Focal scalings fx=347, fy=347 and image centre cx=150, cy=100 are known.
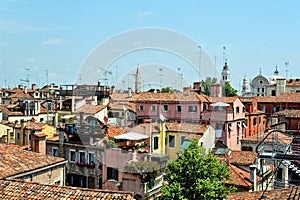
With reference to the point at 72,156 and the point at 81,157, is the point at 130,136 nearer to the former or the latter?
the point at 81,157

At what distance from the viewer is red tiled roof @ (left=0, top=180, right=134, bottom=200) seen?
6277 millimetres

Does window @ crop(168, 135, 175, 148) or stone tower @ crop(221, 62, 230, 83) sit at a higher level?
stone tower @ crop(221, 62, 230, 83)

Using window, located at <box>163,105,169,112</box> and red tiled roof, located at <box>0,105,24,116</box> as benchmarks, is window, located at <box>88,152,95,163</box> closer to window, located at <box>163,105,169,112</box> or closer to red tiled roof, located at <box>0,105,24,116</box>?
window, located at <box>163,105,169,112</box>

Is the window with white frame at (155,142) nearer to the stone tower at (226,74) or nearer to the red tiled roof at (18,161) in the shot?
the red tiled roof at (18,161)

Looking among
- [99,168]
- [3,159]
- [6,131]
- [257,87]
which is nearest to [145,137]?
[99,168]

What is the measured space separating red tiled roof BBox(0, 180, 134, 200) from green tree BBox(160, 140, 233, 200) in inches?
157

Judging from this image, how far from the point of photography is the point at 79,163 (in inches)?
559

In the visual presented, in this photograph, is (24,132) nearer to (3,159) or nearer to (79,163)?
(79,163)

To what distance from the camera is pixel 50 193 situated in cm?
649

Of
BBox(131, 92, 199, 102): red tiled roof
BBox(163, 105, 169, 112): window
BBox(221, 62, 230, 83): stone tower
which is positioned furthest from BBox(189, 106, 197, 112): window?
BBox(221, 62, 230, 83): stone tower

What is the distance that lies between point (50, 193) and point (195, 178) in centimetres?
503

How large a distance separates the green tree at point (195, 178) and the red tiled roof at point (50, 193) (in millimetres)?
3999

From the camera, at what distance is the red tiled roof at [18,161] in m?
8.81

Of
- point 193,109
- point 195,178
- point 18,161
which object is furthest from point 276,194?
point 193,109
